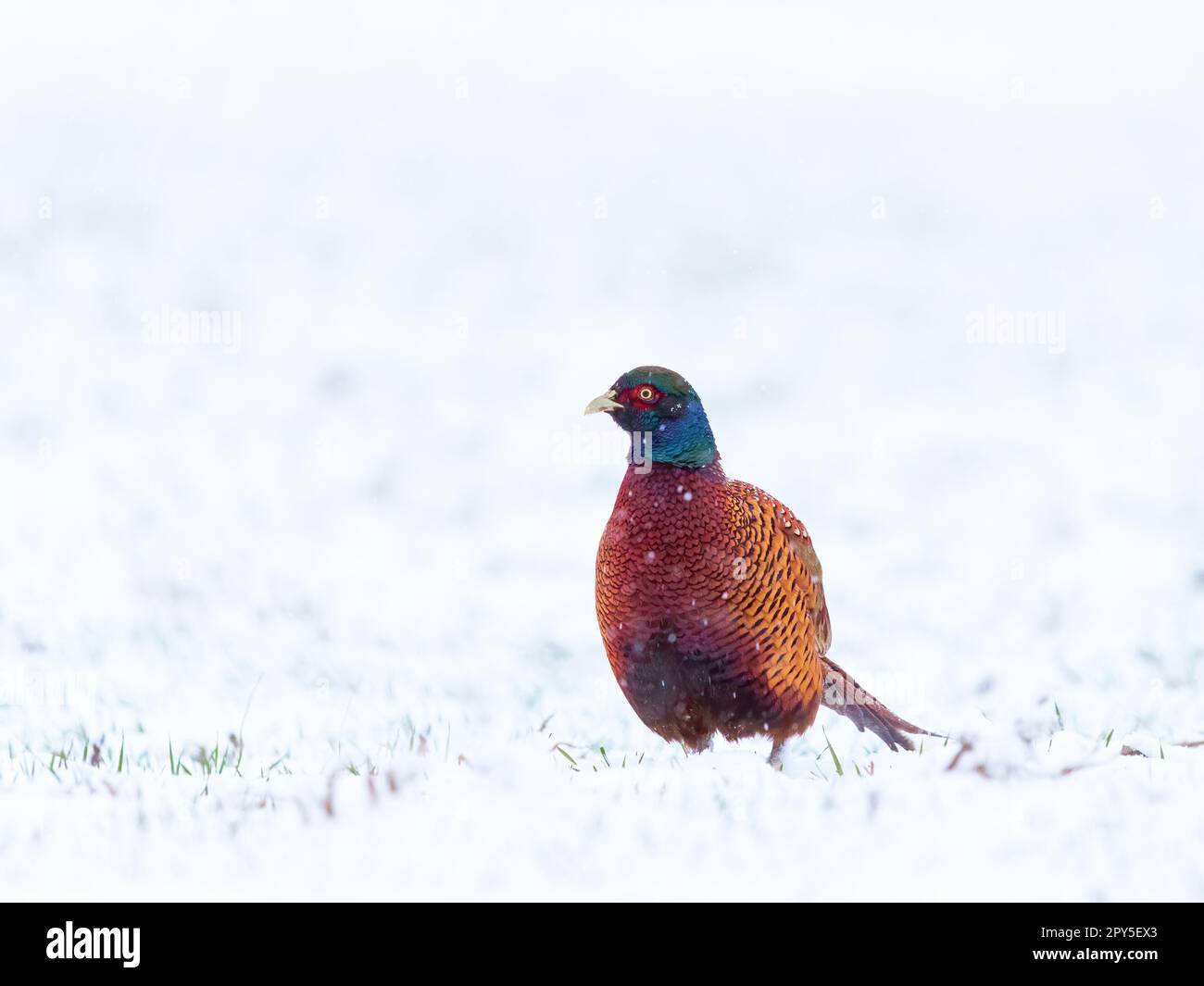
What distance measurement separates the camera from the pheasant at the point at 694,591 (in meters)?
4.35

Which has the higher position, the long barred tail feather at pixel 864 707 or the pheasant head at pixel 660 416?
the pheasant head at pixel 660 416

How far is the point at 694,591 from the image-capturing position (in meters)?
4.33

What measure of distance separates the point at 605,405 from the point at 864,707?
62.7 inches

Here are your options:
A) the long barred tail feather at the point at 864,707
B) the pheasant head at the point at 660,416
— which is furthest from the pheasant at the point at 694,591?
the long barred tail feather at the point at 864,707

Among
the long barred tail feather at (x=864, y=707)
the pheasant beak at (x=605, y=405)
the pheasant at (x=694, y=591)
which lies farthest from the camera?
the long barred tail feather at (x=864, y=707)

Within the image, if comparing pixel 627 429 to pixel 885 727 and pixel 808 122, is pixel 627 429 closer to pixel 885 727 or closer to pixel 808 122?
pixel 885 727

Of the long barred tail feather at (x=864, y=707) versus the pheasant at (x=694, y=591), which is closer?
Answer: the pheasant at (x=694, y=591)

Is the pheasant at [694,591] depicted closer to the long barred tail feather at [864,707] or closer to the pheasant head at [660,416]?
the pheasant head at [660,416]

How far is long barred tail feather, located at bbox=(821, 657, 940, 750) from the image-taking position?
502 centimetres

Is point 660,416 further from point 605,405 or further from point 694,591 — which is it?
point 694,591

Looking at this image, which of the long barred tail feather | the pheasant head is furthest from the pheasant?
the long barred tail feather

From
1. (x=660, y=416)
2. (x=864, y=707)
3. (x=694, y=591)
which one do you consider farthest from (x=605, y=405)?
(x=864, y=707)

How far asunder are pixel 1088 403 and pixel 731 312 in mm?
3711

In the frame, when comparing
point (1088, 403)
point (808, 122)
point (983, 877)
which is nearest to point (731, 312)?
point (1088, 403)
